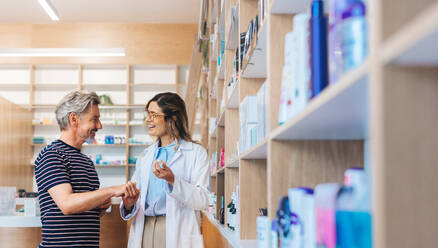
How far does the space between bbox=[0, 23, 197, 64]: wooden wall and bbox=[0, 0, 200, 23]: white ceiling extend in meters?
0.15

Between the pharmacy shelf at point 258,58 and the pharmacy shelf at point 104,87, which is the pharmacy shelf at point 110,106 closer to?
the pharmacy shelf at point 104,87

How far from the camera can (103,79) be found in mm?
9023

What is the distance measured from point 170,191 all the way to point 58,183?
22.6 inches

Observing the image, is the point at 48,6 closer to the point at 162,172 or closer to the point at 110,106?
the point at 110,106

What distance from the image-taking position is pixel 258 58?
184 cm

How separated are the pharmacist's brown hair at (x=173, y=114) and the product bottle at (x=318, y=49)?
1.91 meters

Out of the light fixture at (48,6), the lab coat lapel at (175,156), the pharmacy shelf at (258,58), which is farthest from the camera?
the light fixture at (48,6)

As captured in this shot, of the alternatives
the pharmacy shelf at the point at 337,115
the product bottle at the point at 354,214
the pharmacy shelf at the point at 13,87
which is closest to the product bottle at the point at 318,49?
the pharmacy shelf at the point at 337,115

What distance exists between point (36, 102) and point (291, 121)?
8.75 metres

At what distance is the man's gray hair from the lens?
7.97 ft

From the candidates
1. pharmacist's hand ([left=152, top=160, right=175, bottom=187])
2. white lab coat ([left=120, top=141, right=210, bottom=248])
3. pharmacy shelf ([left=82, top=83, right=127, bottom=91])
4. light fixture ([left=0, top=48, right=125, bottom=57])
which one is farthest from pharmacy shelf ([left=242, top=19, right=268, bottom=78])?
pharmacy shelf ([left=82, top=83, right=127, bottom=91])

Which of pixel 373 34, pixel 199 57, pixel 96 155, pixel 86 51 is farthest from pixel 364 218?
pixel 96 155

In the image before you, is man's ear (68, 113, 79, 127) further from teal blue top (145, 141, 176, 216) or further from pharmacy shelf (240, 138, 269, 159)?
pharmacy shelf (240, 138, 269, 159)

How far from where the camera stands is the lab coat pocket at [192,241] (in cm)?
262
